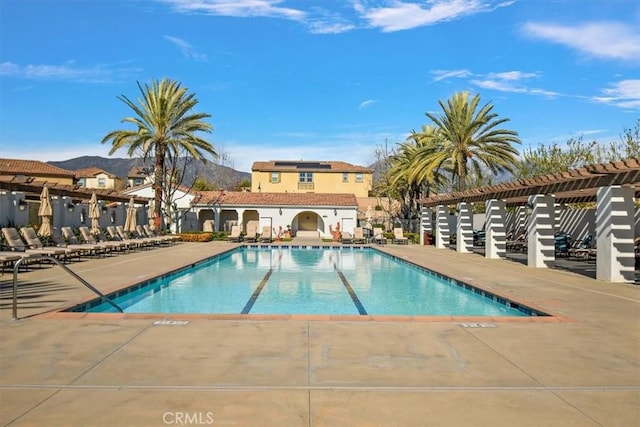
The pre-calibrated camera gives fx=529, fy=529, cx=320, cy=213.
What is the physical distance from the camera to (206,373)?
4.93m

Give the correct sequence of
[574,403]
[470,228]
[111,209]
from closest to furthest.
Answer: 1. [574,403]
2. [470,228]
3. [111,209]

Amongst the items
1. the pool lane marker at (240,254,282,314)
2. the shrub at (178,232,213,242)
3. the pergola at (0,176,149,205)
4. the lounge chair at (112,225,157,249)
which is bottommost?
→ the pool lane marker at (240,254,282,314)

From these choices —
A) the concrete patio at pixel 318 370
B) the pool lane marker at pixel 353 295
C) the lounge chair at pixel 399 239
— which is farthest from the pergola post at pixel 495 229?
the concrete patio at pixel 318 370

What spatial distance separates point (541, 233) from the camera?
660 inches

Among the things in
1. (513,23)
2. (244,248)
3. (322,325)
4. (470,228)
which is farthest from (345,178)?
(322,325)

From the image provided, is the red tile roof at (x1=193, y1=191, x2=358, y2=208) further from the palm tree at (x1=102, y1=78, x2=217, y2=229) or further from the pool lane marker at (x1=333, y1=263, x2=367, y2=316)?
the pool lane marker at (x1=333, y1=263, x2=367, y2=316)

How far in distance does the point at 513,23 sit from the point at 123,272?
43.3ft

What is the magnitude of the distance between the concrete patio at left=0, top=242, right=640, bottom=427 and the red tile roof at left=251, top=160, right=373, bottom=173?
153 feet

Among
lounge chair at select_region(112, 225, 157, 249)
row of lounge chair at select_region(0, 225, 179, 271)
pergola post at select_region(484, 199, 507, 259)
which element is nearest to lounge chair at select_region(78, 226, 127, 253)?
row of lounge chair at select_region(0, 225, 179, 271)

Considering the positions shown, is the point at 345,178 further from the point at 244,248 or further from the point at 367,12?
the point at 367,12

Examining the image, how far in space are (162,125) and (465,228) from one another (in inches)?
735

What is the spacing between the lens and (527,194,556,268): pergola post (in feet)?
54.9

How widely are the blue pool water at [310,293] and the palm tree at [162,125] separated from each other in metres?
14.7

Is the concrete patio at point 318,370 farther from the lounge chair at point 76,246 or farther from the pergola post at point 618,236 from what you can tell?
the lounge chair at point 76,246
